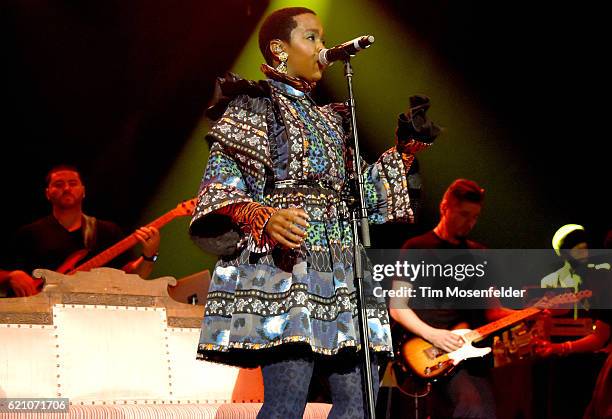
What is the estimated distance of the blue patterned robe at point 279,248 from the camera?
2.15 m

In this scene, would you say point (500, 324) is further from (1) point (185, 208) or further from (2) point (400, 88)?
(1) point (185, 208)

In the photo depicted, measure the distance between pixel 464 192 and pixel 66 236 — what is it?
231 centimetres

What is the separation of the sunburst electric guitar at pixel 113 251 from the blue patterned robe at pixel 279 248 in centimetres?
284

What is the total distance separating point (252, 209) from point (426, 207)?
3863 mm

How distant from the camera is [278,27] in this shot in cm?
253

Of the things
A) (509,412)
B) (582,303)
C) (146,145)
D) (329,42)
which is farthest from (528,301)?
(146,145)

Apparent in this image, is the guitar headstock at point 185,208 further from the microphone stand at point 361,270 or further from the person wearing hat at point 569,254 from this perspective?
the microphone stand at point 361,270

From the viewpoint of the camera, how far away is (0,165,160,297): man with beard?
199 inches

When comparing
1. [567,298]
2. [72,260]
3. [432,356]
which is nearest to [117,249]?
[72,260]

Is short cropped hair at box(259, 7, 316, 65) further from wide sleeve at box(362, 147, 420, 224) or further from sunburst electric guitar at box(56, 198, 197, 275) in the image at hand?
sunburst electric guitar at box(56, 198, 197, 275)

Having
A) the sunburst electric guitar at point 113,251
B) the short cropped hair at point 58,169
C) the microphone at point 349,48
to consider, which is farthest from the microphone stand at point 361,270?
the short cropped hair at point 58,169

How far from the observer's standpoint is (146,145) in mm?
5531

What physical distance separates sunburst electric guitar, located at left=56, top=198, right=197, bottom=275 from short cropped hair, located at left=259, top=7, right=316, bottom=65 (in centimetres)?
264

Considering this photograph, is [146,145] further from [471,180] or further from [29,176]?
[471,180]
